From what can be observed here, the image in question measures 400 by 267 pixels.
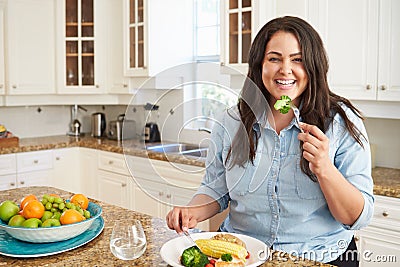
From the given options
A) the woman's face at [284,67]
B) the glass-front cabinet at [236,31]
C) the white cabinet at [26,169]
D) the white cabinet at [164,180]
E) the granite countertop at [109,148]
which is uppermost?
the glass-front cabinet at [236,31]

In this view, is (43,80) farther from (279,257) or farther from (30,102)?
(279,257)

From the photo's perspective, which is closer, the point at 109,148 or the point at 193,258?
the point at 193,258

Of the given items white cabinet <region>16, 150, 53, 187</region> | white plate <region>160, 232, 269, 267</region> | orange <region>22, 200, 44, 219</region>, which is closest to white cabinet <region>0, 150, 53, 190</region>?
white cabinet <region>16, 150, 53, 187</region>

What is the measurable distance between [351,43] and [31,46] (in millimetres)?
2594

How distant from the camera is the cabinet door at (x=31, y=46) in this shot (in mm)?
4062

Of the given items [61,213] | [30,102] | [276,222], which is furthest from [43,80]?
[276,222]

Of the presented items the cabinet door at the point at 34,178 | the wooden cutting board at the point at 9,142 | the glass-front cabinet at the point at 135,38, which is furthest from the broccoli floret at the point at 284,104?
the wooden cutting board at the point at 9,142

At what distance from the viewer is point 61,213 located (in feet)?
5.41

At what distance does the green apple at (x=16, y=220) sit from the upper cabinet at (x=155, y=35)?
7.87 ft

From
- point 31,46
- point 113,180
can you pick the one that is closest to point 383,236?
point 113,180

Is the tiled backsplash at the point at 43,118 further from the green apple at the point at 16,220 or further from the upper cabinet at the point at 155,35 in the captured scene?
the green apple at the point at 16,220

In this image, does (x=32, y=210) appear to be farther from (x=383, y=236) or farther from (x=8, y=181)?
(x=8, y=181)

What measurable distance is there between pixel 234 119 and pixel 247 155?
0.13 meters

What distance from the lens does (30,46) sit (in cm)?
416
